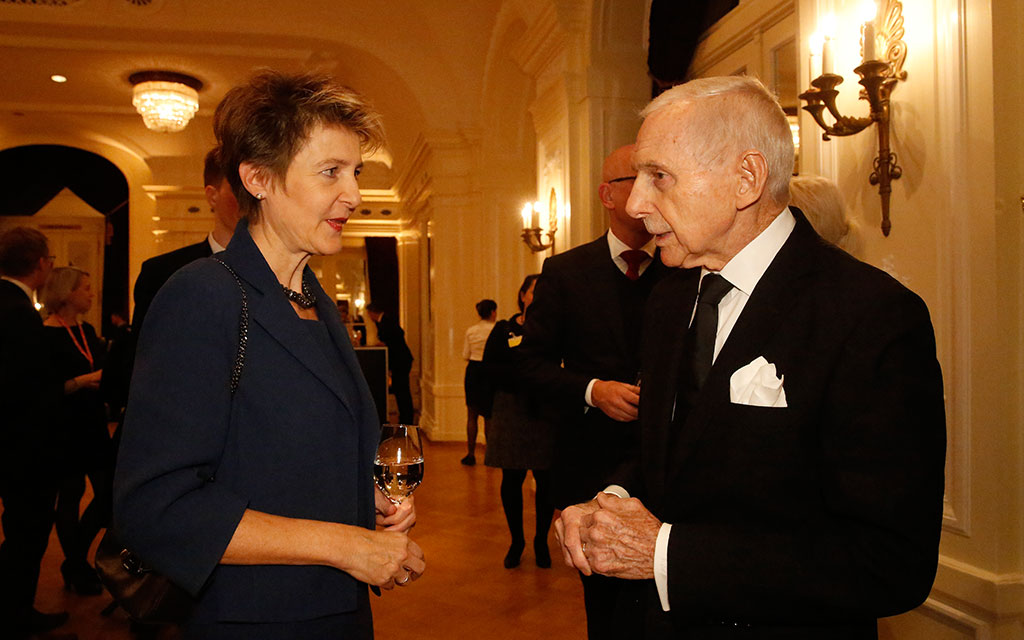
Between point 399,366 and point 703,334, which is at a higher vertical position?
point 703,334

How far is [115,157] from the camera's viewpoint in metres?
13.6

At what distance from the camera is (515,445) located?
180 inches

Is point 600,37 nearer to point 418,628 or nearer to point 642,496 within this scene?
point 418,628

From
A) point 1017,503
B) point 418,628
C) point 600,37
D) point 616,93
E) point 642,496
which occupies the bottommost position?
point 418,628

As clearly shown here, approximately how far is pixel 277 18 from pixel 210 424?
8390mm

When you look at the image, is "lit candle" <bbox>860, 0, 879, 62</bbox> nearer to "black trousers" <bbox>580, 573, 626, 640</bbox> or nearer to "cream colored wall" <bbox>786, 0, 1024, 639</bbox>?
"cream colored wall" <bbox>786, 0, 1024, 639</bbox>

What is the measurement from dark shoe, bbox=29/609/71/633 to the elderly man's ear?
3.98 m

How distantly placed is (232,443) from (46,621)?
333cm

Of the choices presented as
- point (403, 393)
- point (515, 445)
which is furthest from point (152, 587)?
point (403, 393)

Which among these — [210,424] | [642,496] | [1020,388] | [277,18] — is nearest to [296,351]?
[210,424]

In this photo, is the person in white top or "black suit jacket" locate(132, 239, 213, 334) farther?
the person in white top

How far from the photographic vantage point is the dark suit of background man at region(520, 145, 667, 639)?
7.85ft

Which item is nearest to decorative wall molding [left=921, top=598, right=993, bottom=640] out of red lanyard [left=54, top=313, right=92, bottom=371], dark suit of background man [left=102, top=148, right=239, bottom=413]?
dark suit of background man [left=102, top=148, right=239, bottom=413]

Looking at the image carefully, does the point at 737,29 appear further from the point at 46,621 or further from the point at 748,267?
the point at 46,621
